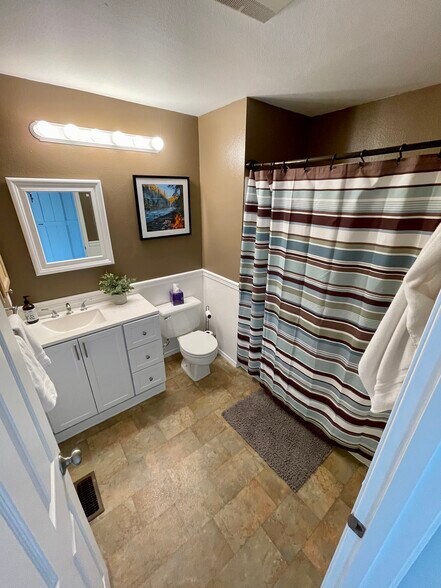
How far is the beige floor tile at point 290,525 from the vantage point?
123 centimetres

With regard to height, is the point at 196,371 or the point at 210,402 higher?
the point at 196,371

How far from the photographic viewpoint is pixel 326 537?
126 cm

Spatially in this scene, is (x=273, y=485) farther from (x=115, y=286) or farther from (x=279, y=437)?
(x=115, y=286)

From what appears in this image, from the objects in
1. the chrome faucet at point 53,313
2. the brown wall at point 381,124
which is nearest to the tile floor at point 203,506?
the chrome faucet at point 53,313

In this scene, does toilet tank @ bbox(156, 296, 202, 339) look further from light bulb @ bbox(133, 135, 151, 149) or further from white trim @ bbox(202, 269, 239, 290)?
light bulb @ bbox(133, 135, 151, 149)

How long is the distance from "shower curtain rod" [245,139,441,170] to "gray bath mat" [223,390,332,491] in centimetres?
180

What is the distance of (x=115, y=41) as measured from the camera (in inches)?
41.7

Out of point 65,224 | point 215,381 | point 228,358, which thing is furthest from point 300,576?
point 65,224

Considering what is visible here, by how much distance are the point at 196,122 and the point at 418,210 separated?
1.87 m

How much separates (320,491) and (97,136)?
2713 millimetres

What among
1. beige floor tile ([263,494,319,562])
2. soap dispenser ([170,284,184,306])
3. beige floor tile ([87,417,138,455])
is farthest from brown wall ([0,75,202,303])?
beige floor tile ([263,494,319,562])

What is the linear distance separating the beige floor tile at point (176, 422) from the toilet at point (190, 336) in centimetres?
37

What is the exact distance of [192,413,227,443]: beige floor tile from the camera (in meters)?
1.77

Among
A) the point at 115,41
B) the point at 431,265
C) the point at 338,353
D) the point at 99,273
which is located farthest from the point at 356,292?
the point at 99,273
